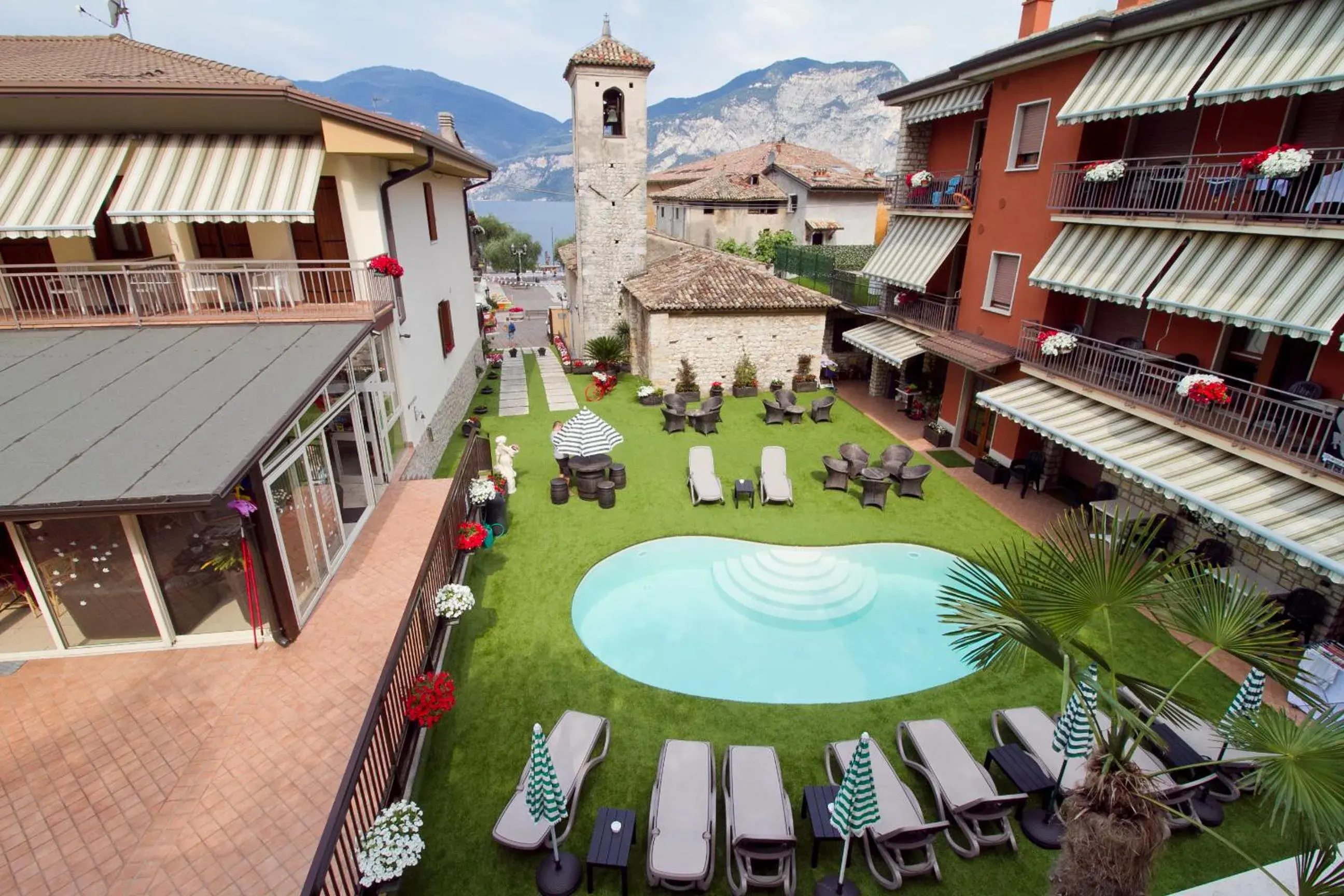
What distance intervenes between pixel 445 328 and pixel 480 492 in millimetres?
10221

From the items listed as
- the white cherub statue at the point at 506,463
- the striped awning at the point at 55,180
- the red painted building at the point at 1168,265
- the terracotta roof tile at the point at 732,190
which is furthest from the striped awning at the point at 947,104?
the terracotta roof tile at the point at 732,190

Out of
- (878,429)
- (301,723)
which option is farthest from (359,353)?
(878,429)

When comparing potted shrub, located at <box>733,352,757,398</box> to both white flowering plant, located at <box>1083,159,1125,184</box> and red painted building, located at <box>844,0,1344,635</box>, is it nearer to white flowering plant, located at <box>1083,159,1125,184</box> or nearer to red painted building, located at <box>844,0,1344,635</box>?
red painted building, located at <box>844,0,1344,635</box>

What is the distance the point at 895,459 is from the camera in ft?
60.7

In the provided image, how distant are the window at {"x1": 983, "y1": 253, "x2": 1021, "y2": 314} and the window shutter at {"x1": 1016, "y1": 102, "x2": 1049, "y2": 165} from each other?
251 cm

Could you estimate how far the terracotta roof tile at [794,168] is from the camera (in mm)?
43469

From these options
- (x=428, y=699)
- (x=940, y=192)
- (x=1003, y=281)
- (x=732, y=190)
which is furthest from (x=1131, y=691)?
(x=732, y=190)

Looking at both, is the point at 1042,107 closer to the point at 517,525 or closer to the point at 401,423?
the point at 517,525

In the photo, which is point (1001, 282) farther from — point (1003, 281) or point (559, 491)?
point (559, 491)

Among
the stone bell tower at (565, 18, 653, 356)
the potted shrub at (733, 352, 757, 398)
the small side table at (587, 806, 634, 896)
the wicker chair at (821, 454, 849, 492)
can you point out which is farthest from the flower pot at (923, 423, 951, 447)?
the small side table at (587, 806, 634, 896)

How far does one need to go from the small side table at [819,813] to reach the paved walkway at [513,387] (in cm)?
1919

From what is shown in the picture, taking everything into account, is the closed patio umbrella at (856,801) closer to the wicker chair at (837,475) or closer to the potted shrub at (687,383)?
the wicker chair at (837,475)

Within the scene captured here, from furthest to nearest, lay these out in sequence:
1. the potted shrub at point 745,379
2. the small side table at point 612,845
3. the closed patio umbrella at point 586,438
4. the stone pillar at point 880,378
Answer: the potted shrub at point 745,379 → the stone pillar at point 880,378 → the closed patio umbrella at point 586,438 → the small side table at point 612,845

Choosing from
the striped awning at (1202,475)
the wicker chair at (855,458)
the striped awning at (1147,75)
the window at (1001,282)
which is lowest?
the wicker chair at (855,458)
